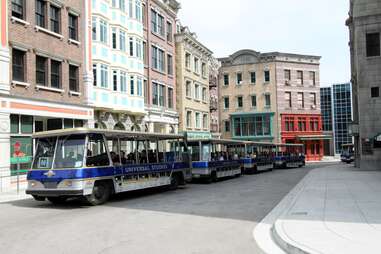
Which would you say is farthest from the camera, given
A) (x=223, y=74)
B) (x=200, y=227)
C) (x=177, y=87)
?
(x=223, y=74)

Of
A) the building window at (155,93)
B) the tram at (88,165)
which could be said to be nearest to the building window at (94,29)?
the building window at (155,93)

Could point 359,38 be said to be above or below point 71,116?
above

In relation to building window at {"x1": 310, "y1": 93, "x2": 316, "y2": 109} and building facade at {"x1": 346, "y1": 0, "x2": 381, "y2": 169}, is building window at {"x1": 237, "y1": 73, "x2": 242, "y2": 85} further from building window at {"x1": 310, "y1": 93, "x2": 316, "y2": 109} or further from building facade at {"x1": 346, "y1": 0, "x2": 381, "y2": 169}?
building facade at {"x1": 346, "y1": 0, "x2": 381, "y2": 169}

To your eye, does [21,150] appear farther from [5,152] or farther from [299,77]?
[299,77]

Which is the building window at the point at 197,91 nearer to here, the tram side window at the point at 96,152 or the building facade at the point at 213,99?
the building facade at the point at 213,99

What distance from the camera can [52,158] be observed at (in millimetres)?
14844

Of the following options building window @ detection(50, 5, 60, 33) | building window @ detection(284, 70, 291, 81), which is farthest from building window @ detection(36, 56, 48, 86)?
building window @ detection(284, 70, 291, 81)

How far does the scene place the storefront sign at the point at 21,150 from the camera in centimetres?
2164

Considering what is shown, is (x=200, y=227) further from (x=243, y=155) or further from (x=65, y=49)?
(x=243, y=155)

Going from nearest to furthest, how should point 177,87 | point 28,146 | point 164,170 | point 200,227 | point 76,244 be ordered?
point 76,244
point 200,227
point 164,170
point 28,146
point 177,87

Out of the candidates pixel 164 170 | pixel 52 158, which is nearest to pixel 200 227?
pixel 52 158

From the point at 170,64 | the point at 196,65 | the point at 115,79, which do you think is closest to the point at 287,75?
the point at 196,65

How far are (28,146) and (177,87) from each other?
24.7 meters

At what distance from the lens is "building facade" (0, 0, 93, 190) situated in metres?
21.3
